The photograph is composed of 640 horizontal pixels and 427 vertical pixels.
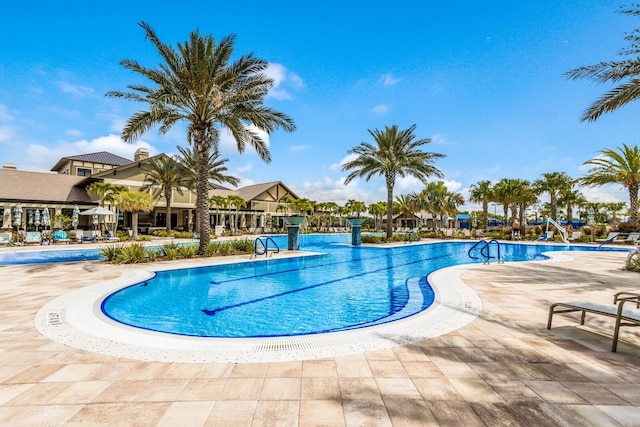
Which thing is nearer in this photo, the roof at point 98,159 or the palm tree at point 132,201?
the palm tree at point 132,201

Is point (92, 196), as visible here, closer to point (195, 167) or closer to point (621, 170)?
point (195, 167)

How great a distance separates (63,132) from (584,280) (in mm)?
27095

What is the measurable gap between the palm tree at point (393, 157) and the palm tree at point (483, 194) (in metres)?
17.7

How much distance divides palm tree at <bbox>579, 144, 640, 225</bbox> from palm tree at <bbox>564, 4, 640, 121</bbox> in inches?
682

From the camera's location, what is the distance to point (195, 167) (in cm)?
2903

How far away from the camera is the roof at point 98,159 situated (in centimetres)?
3427

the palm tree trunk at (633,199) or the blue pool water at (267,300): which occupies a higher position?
the palm tree trunk at (633,199)

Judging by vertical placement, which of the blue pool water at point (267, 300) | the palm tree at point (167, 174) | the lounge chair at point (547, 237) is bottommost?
the blue pool water at point (267, 300)

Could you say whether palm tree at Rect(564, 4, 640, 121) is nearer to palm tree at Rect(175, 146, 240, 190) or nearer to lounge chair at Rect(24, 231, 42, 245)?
palm tree at Rect(175, 146, 240, 190)

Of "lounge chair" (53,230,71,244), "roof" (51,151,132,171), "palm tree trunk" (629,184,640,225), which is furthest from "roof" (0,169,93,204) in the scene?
"palm tree trunk" (629,184,640,225)

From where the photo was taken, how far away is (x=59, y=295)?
278 inches

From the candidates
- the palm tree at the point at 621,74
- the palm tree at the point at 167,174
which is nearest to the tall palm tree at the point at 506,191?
the palm tree at the point at 621,74

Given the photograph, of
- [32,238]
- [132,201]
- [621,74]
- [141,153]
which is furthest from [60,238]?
[621,74]

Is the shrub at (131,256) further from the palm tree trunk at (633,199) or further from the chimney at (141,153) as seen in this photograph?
the palm tree trunk at (633,199)
